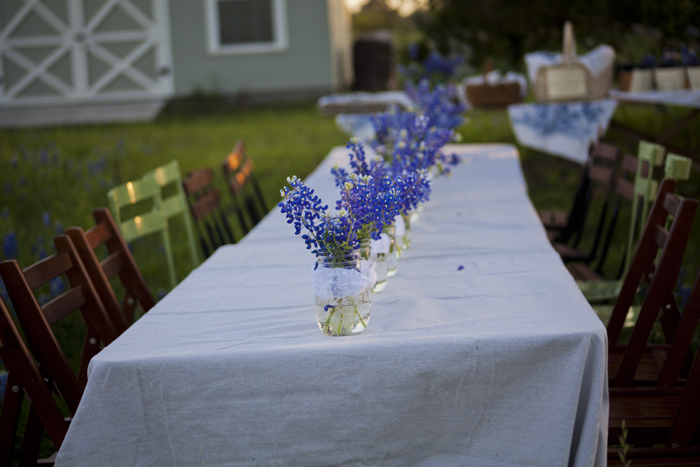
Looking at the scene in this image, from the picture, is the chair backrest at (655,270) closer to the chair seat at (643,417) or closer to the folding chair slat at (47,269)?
the chair seat at (643,417)

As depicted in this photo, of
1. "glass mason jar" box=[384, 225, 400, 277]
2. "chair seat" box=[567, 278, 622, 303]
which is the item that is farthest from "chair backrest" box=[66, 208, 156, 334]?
"chair seat" box=[567, 278, 622, 303]

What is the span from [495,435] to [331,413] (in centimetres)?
34

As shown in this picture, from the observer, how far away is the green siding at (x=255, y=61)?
40.6 feet

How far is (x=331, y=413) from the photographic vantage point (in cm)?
146

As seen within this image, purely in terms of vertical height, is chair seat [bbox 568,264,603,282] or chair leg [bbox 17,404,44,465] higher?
chair leg [bbox 17,404,44,465]

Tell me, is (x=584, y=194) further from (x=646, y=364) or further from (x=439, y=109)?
(x=646, y=364)

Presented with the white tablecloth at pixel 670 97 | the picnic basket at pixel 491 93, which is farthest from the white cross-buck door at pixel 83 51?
the white tablecloth at pixel 670 97

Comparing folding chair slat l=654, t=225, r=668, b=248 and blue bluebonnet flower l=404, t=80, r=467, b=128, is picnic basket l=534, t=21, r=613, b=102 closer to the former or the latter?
blue bluebonnet flower l=404, t=80, r=467, b=128

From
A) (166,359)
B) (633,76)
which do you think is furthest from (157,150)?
(166,359)

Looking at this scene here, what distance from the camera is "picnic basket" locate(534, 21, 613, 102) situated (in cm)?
551

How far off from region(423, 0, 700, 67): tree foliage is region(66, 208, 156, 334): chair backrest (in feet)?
21.5

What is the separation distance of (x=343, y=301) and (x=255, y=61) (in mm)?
11656

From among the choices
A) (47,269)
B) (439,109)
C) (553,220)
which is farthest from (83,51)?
(47,269)

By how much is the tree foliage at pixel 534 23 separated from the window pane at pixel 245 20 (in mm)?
2891
